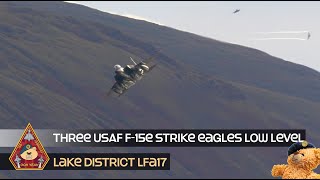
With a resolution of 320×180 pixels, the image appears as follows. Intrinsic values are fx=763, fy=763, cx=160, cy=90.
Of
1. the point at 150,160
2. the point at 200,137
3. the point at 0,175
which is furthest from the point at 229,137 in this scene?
the point at 0,175

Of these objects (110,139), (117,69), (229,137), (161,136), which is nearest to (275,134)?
(229,137)

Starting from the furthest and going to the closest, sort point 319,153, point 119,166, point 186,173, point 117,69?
1. point 186,173
2. point 117,69
3. point 119,166
4. point 319,153

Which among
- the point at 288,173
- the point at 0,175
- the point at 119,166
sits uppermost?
the point at 0,175

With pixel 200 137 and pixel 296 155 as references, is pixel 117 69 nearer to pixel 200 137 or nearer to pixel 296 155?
pixel 200 137

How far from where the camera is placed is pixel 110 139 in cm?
3009

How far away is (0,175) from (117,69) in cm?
9258

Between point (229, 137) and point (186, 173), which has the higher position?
point (186, 173)

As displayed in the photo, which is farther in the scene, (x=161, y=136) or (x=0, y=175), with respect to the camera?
(x=0, y=175)

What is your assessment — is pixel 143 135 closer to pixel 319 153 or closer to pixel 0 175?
pixel 319 153

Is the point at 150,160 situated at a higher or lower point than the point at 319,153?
higher

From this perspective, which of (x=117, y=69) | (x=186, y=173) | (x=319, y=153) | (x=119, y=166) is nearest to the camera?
(x=319, y=153)

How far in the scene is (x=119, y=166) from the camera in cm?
2880

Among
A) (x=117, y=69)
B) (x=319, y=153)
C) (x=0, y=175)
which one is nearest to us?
(x=319, y=153)

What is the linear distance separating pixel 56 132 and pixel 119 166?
3353mm
